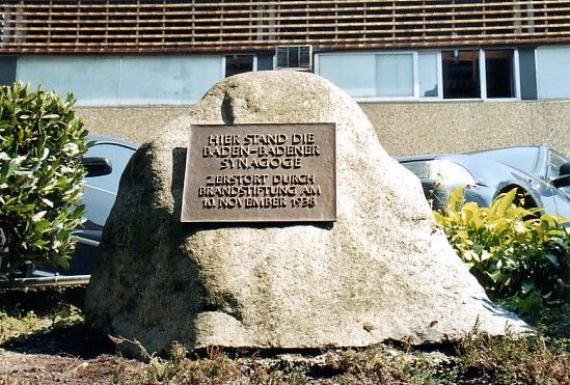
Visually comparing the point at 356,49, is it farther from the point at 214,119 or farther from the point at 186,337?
the point at 186,337

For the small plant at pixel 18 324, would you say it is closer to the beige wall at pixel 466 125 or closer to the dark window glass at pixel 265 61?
the beige wall at pixel 466 125

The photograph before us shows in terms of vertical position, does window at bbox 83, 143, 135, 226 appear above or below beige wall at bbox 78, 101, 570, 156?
below

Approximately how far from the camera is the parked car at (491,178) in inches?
332

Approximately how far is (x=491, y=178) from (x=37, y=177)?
4388 millimetres

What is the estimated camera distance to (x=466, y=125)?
1673 centimetres

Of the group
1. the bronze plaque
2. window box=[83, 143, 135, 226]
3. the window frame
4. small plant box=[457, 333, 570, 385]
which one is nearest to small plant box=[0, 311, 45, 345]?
window box=[83, 143, 135, 226]

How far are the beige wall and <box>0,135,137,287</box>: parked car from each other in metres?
7.39

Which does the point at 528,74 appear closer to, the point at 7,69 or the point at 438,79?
the point at 438,79

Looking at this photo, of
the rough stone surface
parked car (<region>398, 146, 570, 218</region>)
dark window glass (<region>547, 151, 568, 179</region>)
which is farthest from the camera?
dark window glass (<region>547, 151, 568, 179</region>)

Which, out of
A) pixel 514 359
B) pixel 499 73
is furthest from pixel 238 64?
pixel 514 359

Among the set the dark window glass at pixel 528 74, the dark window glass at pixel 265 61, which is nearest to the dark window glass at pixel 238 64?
the dark window glass at pixel 265 61

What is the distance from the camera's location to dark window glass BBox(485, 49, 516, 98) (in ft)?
57.4

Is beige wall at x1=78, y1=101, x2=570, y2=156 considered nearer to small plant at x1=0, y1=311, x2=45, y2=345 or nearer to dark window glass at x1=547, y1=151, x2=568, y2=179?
dark window glass at x1=547, y1=151, x2=568, y2=179

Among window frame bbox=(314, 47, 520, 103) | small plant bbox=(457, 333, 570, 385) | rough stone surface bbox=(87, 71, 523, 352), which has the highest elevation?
window frame bbox=(314, 47, 520, 103)
